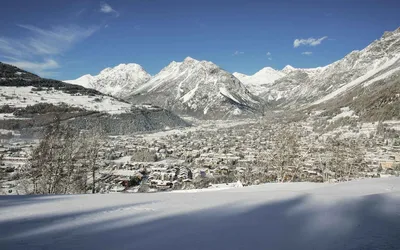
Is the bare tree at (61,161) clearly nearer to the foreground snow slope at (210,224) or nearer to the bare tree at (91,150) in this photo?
the bare tree at (91,150)

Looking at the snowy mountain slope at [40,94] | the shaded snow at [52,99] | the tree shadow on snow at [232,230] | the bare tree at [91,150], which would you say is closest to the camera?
the tree shadow on snow at [232,230]

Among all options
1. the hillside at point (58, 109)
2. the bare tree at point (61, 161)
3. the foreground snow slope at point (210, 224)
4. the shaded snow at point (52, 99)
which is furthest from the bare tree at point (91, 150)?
the shaded snow at point (52, 99)

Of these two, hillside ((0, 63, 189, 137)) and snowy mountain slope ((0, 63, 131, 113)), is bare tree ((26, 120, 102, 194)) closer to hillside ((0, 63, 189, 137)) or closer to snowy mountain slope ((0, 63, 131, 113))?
hillside ((0, 63, 189, 137))

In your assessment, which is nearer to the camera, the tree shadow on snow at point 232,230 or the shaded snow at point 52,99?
the tree shadow on snow at point 232,230

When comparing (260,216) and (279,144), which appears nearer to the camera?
(260,216)

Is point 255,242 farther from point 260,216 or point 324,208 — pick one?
point 324,208

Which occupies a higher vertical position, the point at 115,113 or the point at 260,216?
the point at 115,113

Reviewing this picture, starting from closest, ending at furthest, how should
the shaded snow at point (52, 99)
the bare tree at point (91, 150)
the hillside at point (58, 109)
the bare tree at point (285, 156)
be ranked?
the bare tree at point (91, 150) < the bare tree at point (285, 156) < the hillside at point (58, 109) < the shaded snow at point (52, 99)

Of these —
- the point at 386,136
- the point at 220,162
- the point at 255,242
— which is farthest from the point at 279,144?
the point at 386,136

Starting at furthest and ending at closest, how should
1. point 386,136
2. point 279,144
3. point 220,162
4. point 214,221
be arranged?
point 386,136 < point 220,162 < point 279,144 < point 214,221
